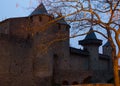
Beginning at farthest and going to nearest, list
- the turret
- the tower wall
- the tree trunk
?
the turret < the tower wall < the tree trunk

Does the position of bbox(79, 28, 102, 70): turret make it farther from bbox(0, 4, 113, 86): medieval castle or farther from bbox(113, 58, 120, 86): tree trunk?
bbox(113, 58, 120, 86): tree trunk

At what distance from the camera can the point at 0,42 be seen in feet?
79.7

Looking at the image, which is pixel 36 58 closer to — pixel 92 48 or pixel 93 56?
pixel 93 56

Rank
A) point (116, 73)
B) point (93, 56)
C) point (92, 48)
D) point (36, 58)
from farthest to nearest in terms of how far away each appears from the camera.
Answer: point (92, 48) < point (93, 56) < point (36, 58) < point (116, 73)

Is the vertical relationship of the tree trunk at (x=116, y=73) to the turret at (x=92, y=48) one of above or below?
below

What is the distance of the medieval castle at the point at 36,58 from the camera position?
24.8m

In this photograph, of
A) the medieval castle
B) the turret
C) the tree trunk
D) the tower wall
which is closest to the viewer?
the tree trunk

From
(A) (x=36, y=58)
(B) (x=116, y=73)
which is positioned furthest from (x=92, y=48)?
(B) (x=116, y=73)

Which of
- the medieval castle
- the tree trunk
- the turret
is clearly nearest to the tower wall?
the turret

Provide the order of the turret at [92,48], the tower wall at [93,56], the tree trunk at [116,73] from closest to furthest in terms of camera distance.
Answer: the tree trunk at [116,73] < the tower wall at [93,56] < the turret at [92,48]

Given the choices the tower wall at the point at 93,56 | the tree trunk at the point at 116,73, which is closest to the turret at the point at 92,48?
the tower wall at the point at 93,56

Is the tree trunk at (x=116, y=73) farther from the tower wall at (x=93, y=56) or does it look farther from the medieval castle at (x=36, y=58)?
the tower wall at (x=93, y=56)

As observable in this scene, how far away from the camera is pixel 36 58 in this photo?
2691 cm

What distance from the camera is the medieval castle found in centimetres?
2478
